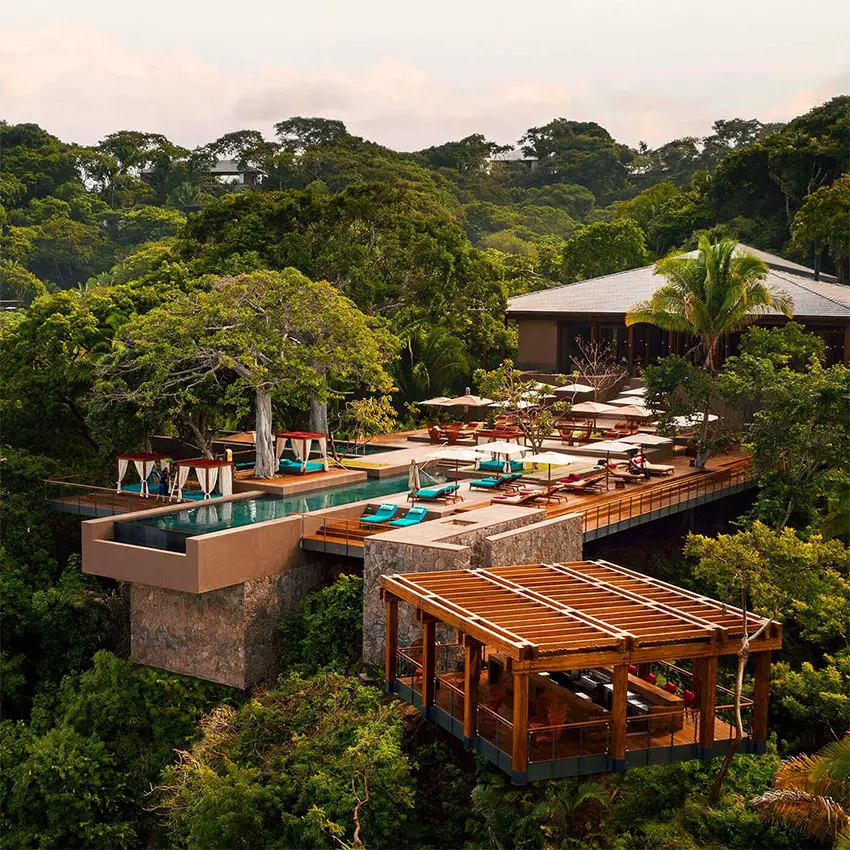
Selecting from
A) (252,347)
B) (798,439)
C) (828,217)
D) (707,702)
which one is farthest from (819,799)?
(828,217)

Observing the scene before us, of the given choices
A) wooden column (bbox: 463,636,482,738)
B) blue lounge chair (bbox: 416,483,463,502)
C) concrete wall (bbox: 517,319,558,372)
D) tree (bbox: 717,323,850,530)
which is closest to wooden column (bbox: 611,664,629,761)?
wooden column (bbox: 463,636,482,738)

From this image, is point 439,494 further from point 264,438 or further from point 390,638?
point 390,638

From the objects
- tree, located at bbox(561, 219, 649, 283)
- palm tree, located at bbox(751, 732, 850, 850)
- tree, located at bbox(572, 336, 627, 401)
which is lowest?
palm tree, located at bbox(751, 732, 850, 850)

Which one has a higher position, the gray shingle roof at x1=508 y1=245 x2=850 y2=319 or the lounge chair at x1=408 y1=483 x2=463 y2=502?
the gray shingle roof at x1=508 y1=245 x2=850 y2=319

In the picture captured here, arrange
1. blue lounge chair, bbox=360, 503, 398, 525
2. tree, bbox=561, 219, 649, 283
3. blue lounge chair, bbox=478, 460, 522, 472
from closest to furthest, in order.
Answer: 1. blue lounge chair, bbox=360, 503, 398, 525
2. blue lounge chair, bbox=478, 460, 522, 472
3. tree, bbox=561, 219, 649, 283

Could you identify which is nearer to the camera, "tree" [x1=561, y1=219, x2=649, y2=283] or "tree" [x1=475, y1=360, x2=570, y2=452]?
"tree" [x1=475, y1=360, x2=570, y2=452]

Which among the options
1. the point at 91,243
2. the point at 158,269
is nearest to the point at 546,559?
the point at 158,269

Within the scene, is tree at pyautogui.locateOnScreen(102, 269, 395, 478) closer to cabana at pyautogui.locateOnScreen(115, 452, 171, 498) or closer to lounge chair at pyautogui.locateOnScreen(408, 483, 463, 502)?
cabana at pyautogui.locateOnScreen(115, 452, 171, 498)

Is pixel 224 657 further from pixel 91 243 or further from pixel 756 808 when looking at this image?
pixel 91 243
